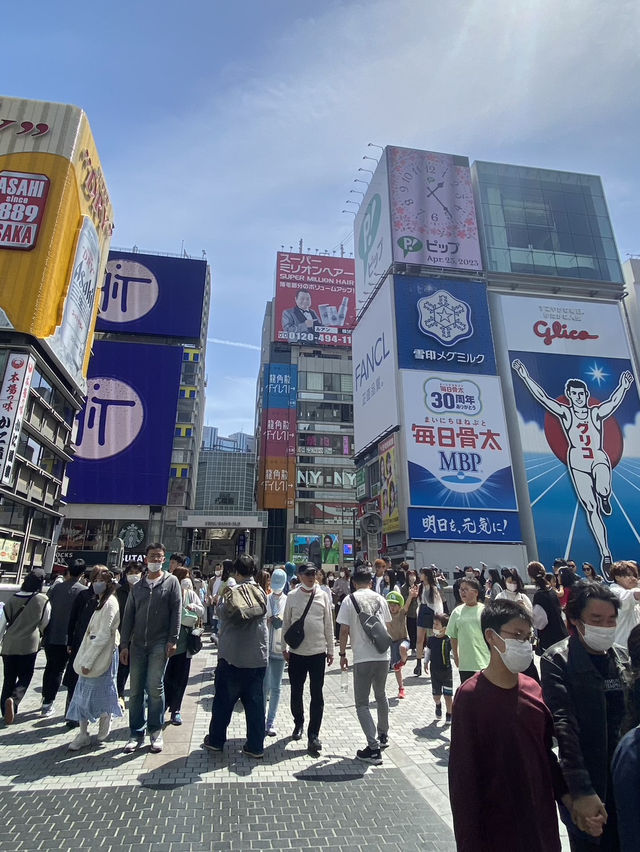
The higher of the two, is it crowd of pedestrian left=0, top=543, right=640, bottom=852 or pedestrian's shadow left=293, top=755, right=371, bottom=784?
crowd of pedestrian left=0, top=543, right=640, bottom=852

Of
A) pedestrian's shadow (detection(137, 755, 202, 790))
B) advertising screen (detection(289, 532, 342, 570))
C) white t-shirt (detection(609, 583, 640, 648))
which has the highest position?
advertising screen (detection(289, 532, 342, 570))

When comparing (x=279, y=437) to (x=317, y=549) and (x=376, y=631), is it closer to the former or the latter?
(x=317, y=549)

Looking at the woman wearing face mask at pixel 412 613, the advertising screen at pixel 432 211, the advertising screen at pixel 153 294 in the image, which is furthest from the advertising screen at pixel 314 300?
the woman wearing face mask at pixel 412 613

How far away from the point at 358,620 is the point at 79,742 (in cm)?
319

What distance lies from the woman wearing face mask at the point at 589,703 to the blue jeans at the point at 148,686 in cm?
407

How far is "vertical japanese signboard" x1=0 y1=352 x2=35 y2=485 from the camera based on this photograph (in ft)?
77.6

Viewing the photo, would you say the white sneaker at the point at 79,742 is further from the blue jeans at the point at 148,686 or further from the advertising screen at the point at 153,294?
the advertising screen at the point at 153,294

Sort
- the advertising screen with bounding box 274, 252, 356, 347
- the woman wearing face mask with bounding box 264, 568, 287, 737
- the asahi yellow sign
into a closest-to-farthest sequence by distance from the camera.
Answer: the woman wearing face mask with bounding box 264, 568, 287, 737 → the asahi yellow sign → the advertising screen with bounding box 274, 252, 356, 347

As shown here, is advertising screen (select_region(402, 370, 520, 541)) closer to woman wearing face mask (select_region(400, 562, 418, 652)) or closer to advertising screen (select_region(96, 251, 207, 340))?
woman wearing face mask (select_region(400, 562, 418, 652))

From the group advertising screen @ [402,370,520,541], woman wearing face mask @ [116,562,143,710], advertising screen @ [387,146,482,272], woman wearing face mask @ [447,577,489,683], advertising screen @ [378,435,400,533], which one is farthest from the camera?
advertising screen @ [387,146,482,272]

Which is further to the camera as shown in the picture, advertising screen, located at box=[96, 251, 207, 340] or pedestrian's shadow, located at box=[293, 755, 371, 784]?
advertising screen, located at box=[96, 251, 207, 340]

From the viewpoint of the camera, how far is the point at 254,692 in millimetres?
5039

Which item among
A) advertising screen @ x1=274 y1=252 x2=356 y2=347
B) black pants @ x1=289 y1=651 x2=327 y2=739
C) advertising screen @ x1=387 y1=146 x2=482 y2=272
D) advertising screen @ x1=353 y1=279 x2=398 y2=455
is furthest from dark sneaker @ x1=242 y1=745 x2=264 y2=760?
advertising screen @ x1=274 y1=252 x2=356 y2=347

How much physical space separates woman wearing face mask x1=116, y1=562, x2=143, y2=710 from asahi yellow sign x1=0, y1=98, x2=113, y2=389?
2136 cm
